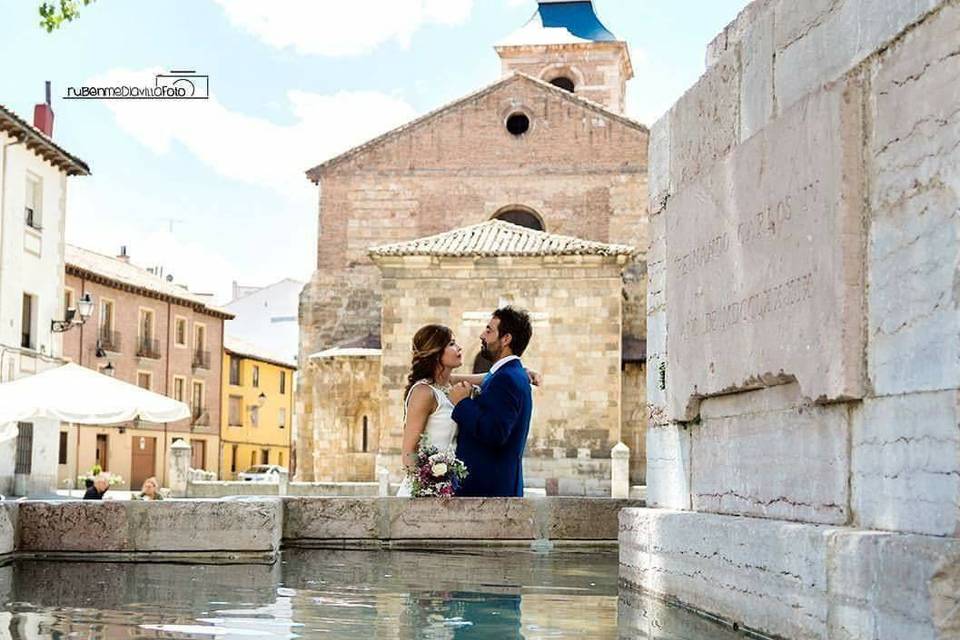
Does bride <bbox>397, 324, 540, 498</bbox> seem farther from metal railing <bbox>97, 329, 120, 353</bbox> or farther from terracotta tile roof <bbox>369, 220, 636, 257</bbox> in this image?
metal railing <bbox>97, 329, 120, 353</bbox>

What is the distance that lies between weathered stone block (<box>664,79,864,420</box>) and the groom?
1.11m

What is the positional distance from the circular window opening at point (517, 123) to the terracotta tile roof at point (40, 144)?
11251 mm

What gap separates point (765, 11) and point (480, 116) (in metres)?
29.3

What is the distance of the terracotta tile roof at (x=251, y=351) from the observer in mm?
51250

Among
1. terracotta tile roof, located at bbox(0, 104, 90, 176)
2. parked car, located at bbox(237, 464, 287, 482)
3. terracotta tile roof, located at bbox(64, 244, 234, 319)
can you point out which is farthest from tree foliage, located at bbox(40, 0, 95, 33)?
parked car, located at bbox(237, 464, 287, 482)

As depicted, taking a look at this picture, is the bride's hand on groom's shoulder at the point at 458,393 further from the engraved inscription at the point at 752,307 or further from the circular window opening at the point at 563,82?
the circular window opening at the point at 563,82

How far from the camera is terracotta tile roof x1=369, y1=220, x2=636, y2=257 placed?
2705 cm

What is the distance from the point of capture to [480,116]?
34.2m

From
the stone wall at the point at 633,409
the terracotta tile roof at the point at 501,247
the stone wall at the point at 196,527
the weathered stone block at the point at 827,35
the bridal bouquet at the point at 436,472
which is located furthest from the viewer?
the stone wall at the point at 633,409

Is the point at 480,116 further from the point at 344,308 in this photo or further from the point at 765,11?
the point at 765,11

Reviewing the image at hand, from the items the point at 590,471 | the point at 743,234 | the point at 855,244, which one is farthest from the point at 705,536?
the point at 590,471

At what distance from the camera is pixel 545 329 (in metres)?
26.9

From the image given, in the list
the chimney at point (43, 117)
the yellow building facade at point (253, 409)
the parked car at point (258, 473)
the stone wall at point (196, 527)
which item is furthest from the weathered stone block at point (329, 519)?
the yellow building facade at point (253, 409)

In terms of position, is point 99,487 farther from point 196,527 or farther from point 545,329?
point 545,329
